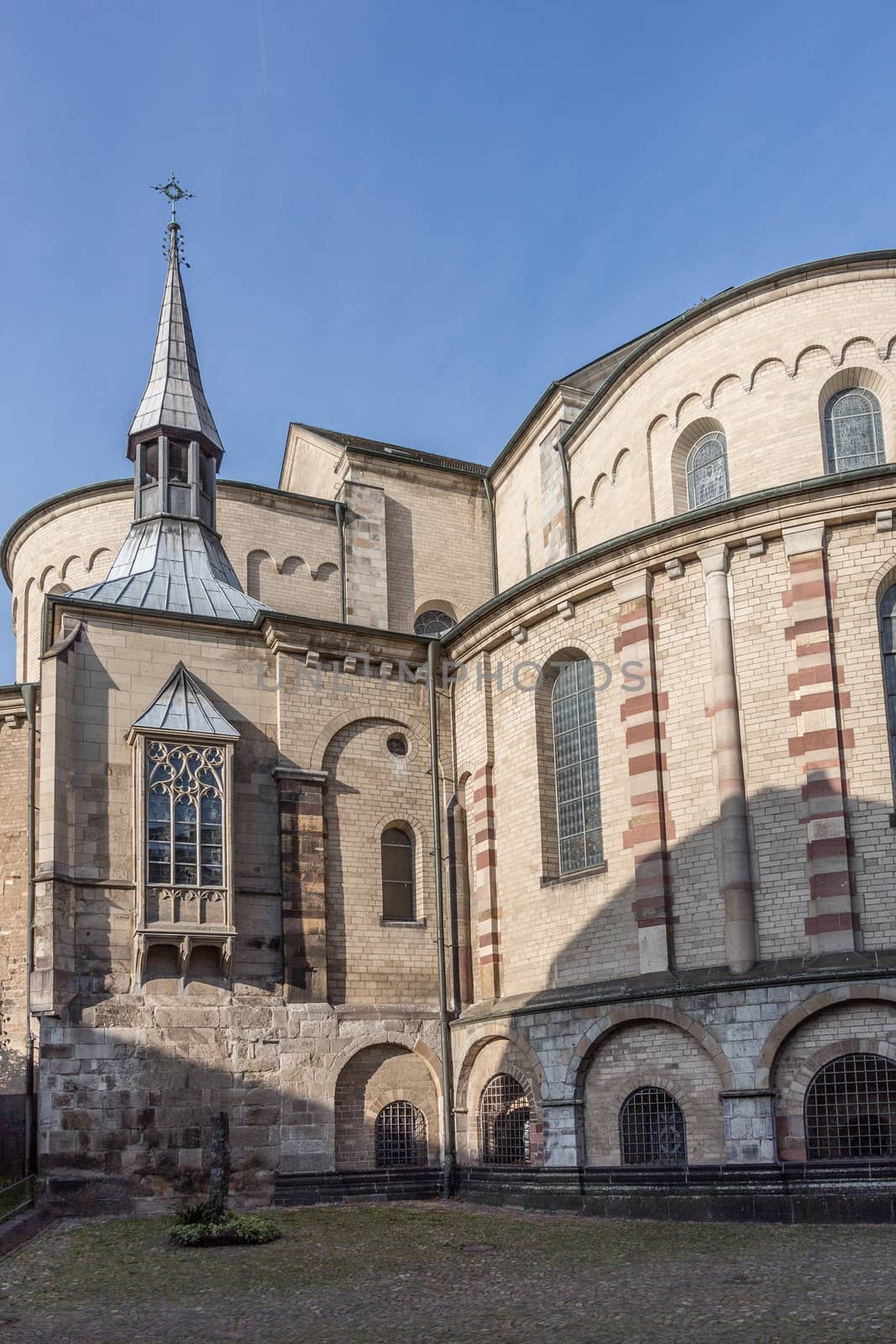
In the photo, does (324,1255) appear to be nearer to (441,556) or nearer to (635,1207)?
(635,1207)

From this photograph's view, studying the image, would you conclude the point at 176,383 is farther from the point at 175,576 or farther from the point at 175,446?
the point at 175,576

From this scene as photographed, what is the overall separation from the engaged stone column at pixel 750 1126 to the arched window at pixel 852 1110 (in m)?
0.50

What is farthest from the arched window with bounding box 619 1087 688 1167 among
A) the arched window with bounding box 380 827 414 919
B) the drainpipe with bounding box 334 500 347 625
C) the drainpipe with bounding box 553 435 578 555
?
the drainpipe with bounding box 334 500 347 625

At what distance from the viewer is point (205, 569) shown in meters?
27.8

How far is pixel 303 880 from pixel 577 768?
196 inches

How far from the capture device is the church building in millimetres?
19859

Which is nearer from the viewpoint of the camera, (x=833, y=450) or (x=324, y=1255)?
(x=324, y=1255)

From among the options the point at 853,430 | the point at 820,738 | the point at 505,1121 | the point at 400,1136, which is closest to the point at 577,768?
the point at 820,738

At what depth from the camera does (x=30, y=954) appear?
76.5 feet

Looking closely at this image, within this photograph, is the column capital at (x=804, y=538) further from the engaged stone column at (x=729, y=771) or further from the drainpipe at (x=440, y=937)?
the drainpipe at (x=440, y=937)

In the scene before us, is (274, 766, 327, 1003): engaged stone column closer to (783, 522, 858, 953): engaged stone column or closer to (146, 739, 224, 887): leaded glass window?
(146, 739, 224, 887): leaded glass window

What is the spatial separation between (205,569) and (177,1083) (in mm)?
10159

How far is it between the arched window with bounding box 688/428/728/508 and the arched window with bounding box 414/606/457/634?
8.37 metres

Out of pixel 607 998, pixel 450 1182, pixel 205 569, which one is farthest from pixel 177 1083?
pixel 205 569
